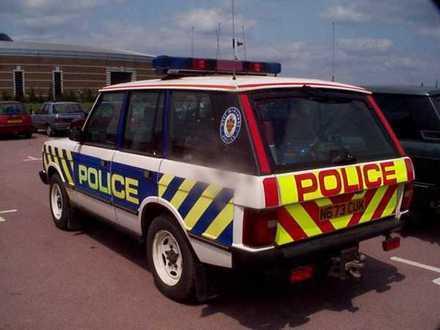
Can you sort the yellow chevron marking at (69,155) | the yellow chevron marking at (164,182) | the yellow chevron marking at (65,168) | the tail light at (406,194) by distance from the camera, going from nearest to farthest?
the yellow chevron marking at (164,182), the tail light at (406,194), the yellow chevron marking at (69,155), the yellow chevron marking at (65,168)

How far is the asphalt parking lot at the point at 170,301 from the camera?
4.00 meters

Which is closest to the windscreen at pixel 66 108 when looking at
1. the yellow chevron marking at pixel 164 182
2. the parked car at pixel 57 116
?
the parked car at pixel 57 116

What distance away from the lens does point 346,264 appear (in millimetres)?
3986

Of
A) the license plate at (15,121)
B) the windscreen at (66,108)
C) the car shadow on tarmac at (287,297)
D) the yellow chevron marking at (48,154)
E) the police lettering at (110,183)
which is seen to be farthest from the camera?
the windscreen at (66,108)

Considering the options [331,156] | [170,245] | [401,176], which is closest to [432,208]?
[401,176]

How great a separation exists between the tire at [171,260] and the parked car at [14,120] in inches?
773

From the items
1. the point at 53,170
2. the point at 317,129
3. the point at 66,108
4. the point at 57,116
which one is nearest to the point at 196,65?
the point at 317,129

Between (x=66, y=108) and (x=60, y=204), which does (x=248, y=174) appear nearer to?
(x=60, y=204)

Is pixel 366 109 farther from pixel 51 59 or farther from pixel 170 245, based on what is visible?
pixel 51 59

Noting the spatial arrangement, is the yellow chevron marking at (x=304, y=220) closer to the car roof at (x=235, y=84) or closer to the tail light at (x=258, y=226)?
the tail light at (x=258, y=226)

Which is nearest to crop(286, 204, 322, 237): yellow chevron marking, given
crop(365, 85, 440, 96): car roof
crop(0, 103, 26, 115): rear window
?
crop(365, 85, 440, 96): car roof

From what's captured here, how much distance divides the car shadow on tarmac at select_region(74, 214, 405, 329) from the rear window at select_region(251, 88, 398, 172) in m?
0.95

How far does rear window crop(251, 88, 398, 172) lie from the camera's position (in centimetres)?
374

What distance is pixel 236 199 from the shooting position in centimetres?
348
